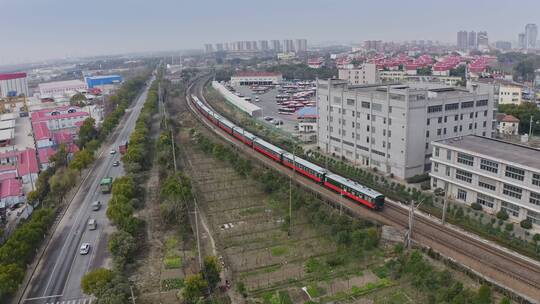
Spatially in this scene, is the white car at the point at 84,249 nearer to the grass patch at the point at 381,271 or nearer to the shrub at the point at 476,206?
the grass patch at the point at 381,271

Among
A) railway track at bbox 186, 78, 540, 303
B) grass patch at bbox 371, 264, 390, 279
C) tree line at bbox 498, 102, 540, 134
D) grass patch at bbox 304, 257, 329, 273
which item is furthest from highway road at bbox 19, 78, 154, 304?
tree line at bbox 498, 102, 540, 134

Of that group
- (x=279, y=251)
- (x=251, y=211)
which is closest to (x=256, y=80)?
(x=251, y=211)

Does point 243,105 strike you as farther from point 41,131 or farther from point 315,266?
point 315,266

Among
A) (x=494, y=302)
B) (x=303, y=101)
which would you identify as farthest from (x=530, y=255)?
(x=303, y=101)

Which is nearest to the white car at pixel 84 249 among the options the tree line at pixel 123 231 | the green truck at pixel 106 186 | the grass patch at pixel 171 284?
the tree line at pixel 123 231

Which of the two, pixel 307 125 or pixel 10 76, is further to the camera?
pixel 10 76

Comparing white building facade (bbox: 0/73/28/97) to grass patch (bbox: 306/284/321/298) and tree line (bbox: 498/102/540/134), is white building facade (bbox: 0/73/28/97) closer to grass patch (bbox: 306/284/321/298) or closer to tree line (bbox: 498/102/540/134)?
tree line (bbox: 498/102/540/134)
